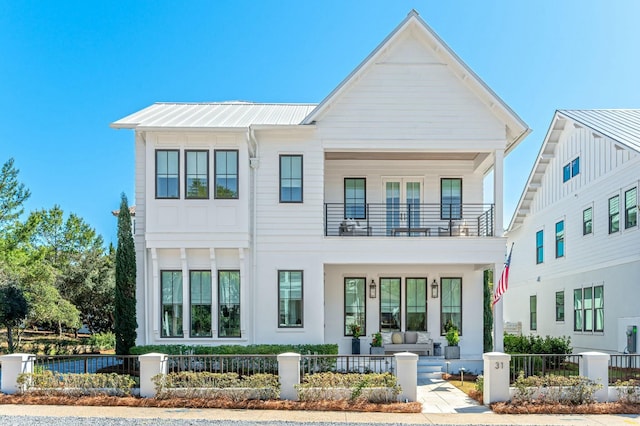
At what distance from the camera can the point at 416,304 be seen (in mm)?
18141

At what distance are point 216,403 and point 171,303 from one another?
208 inches

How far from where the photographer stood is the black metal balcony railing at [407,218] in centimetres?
1794

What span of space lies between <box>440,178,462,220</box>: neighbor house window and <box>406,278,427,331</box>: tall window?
2308 millimetres

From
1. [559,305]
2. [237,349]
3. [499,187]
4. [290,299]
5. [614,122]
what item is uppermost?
[614,122]

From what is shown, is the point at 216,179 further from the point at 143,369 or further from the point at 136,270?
the point at 143,369

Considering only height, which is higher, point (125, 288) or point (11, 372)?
point (125, 288)

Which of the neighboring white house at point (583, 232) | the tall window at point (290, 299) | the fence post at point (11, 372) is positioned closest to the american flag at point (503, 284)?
the neighboring white house at point (583, 232)

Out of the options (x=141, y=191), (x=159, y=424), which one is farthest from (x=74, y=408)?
(x=141, y=191)

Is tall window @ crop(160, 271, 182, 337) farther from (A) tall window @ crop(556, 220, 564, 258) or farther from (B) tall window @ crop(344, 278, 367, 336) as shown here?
(A) tall window @ crop(556, 220, 564, 258)

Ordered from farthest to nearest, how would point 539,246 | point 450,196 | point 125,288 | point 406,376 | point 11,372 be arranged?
point 539,246
point 450,196
point 125,288
point 11,372
point 406,376

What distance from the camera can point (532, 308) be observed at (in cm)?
2478

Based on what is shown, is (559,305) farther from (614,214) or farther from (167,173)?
(167,173)

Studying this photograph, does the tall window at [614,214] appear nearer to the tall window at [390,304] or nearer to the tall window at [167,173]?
the tall window at [390,304]

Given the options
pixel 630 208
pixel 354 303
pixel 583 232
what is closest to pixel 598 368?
pixel 630 208
